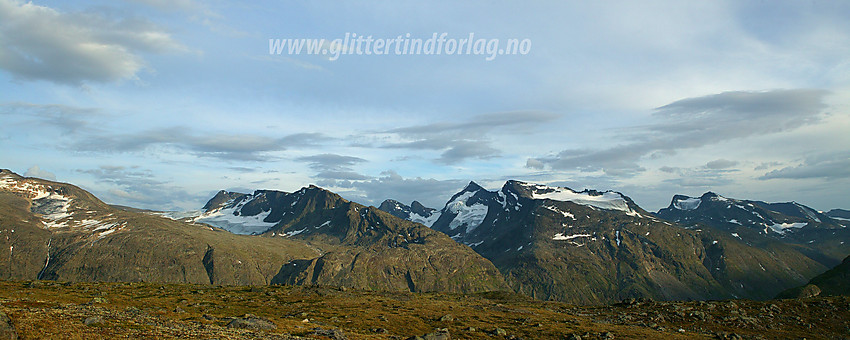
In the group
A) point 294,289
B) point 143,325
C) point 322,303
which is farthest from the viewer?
point 294,289

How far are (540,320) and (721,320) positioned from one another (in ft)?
136

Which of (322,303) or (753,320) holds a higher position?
(753,320)

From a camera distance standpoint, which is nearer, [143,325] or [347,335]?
[143,325]

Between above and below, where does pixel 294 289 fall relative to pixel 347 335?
below

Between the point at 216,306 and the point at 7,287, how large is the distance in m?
60.9

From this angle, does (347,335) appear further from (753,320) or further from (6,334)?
(753,320)

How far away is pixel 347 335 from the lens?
65938 mm

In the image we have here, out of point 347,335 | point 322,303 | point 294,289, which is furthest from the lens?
point 294,289

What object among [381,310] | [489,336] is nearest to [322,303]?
[381,310]

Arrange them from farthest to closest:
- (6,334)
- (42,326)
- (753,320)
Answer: (753,320) < (42,326) < (6,334)

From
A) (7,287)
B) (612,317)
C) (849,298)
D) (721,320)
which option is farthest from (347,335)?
(849,298)

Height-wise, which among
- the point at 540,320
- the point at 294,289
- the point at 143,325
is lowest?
the point at 294,289

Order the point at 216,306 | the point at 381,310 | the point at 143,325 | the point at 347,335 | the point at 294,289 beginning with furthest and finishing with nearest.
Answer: the point at 294,289 < the point at 381,310 < the point at 216,306 < the point at 347,335 < the point at 143,325

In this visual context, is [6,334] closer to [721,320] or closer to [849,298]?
[721,320]
